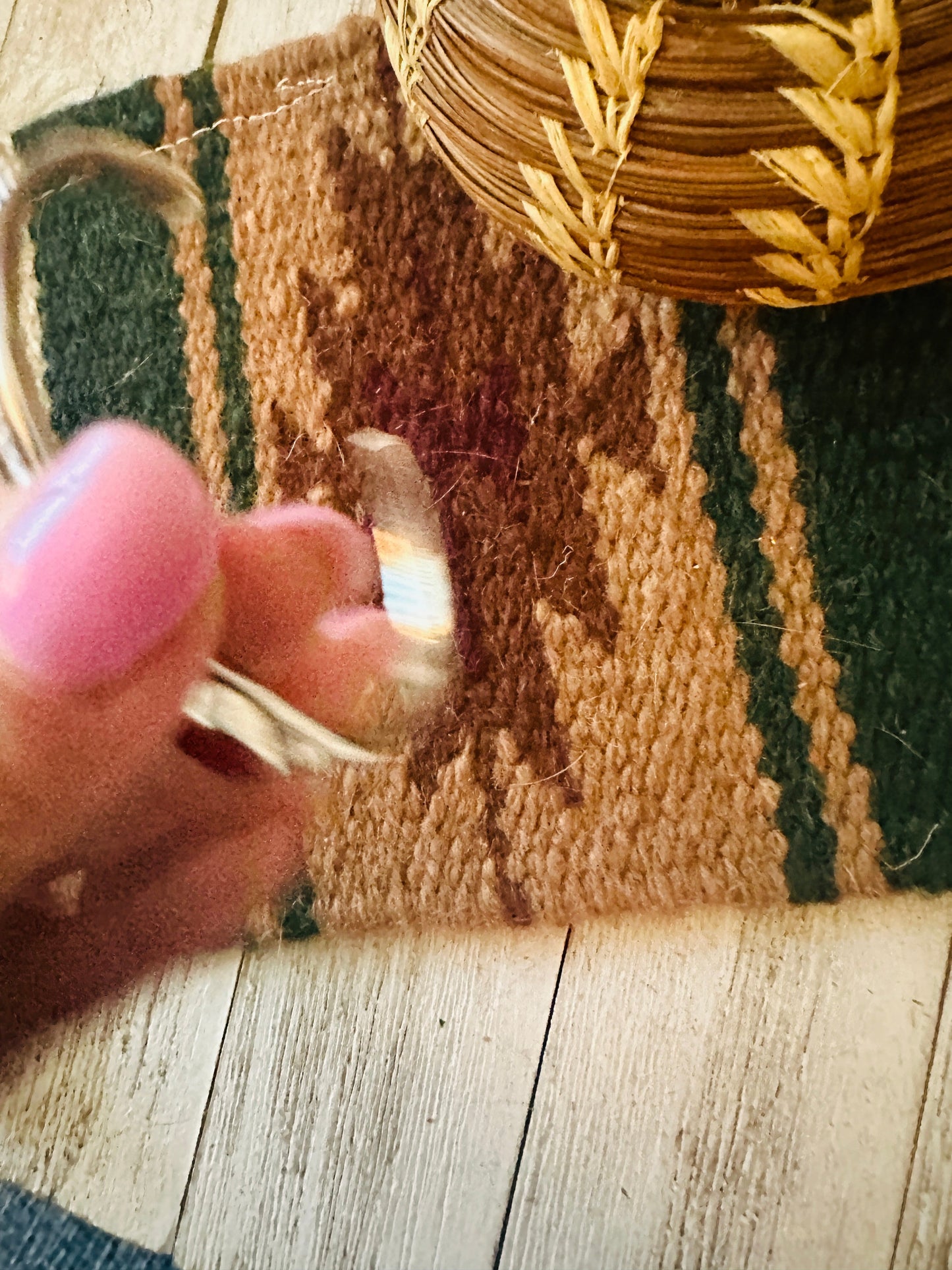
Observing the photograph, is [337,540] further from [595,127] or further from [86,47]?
[86,47]

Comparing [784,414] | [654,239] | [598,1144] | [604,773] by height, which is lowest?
[598,1144]

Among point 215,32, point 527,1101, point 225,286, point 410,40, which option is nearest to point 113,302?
point 225,286

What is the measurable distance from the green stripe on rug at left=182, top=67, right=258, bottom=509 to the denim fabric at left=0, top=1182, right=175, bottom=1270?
0.41m

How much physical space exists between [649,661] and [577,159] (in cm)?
24

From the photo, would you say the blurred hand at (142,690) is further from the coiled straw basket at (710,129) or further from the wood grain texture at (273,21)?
the wood grain texture at (273,21)

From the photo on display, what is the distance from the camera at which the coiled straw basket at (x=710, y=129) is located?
11.9 inches

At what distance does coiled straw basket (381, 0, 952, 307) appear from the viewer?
30 cm

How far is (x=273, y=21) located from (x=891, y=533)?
0.48 metres

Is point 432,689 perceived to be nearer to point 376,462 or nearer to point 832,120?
point 376,462

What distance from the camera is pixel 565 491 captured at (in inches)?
19.8

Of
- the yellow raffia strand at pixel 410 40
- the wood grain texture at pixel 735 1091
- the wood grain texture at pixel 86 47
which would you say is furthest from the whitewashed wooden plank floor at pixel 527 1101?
the yellow raffia strand at pixel 410 40

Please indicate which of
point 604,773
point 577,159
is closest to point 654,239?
point 577,159

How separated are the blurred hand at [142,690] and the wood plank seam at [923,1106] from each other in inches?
12.0

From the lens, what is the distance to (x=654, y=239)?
361 millimetres
